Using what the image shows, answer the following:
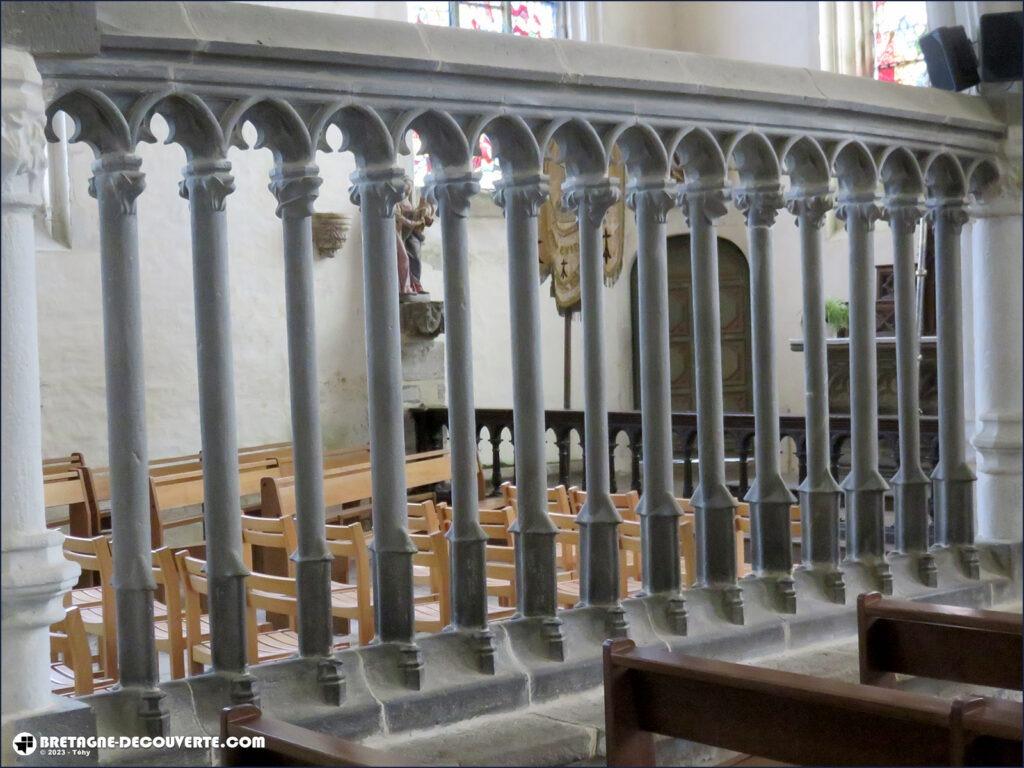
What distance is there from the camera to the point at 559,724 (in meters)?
3.33

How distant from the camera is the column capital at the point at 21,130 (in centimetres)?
255

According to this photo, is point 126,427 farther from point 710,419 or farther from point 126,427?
point 710,419

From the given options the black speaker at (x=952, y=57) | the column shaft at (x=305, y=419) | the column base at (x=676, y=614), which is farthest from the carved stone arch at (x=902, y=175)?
the column shaft at (x=305, y=419)

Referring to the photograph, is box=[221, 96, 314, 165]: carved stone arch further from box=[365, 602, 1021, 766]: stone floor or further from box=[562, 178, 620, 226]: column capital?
box=[365, 602, 1021, 766]: stone floor

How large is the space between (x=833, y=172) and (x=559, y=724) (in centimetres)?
203

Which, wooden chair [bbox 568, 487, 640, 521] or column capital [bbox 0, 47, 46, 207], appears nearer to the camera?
column capital [bbox 0, 47, 46, 207]

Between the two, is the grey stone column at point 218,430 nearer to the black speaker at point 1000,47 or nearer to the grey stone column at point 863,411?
the grey stone column at point 863,411

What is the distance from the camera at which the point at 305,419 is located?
320 centimetres

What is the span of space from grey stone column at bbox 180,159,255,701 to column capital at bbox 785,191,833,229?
1896mm

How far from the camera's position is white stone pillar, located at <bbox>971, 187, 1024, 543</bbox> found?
4691 millimetres

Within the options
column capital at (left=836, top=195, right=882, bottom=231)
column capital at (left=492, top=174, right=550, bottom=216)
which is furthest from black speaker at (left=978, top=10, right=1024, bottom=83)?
column capital at (left=492, top=174, right=550, bottom=216)

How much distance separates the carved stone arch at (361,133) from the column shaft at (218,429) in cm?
27

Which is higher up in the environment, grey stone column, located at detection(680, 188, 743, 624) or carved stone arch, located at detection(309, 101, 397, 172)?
carved stone arch, located at detection(309, 101, 397, 172)

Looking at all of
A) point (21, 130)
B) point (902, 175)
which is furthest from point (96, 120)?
point (902, 175)
